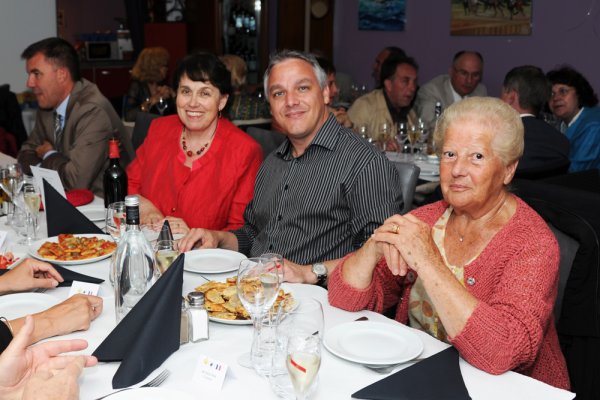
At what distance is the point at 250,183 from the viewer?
290cm

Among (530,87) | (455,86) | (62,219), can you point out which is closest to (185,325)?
(62,219)

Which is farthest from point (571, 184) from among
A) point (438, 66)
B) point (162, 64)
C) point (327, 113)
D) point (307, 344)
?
point (162, 64)

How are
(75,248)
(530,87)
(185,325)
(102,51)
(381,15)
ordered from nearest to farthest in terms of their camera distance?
1. (185,325)
2. (75,248)
3. (530,87)
4. (381,15)
5. (102,51)

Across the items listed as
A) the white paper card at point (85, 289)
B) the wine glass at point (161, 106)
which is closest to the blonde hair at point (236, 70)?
the wine glass at point (161, 106)

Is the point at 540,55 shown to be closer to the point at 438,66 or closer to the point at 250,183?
the point at 438,66

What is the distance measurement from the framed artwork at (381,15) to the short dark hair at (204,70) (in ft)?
15.7

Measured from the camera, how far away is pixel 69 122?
3609 millimetres

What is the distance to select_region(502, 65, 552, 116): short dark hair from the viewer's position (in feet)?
14.0

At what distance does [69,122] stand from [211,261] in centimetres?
190

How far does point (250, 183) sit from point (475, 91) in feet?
12.9

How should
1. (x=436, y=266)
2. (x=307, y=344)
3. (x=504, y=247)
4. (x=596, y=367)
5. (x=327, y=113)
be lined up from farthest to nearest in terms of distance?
(x=327, y=113) → (x=596, y=367) → (x=504, y=247) → (x=436, y=266) → (x=307, y=344)

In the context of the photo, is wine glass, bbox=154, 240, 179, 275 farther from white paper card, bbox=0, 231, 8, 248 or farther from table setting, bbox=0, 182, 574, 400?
white paper card, bbox=0, 231, 8, 248

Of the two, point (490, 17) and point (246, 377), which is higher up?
point (490, 17)

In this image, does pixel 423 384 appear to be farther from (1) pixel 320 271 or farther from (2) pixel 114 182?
(2) pixel 114 182
